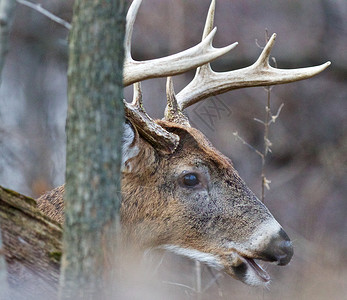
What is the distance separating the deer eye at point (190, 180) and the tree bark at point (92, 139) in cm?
205

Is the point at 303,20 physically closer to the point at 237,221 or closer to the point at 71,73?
the point at 237,221

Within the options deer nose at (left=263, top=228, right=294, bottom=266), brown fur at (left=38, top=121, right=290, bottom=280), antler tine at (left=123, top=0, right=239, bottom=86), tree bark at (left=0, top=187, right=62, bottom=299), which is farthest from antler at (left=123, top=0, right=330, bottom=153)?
tree bark at (left=0, top=187, right=62, bottom=299)

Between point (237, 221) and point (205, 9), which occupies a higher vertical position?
point (205, 9)

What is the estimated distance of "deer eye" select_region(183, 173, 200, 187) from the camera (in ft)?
16.3

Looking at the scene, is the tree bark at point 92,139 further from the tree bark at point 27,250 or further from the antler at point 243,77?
the antler at point 243,77

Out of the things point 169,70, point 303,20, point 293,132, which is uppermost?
point 303,20

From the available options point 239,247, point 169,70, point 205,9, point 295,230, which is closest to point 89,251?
point 169,70

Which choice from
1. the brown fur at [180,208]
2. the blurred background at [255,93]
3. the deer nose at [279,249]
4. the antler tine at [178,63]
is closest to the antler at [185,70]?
the antler tine at [178,63]

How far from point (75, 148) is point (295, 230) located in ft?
24.4

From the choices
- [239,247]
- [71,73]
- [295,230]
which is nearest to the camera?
[71,73]

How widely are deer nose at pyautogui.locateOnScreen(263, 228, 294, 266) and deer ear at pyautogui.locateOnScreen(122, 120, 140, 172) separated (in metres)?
1.06

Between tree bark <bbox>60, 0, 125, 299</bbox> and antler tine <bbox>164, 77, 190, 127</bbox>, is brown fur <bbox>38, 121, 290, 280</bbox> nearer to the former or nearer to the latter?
antler tine <bbox>164, 77, 190, 127</bbox>

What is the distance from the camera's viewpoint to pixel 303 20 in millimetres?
10688

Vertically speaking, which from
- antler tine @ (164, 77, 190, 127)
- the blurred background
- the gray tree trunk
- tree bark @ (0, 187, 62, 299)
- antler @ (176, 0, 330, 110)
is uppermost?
the blurred background
